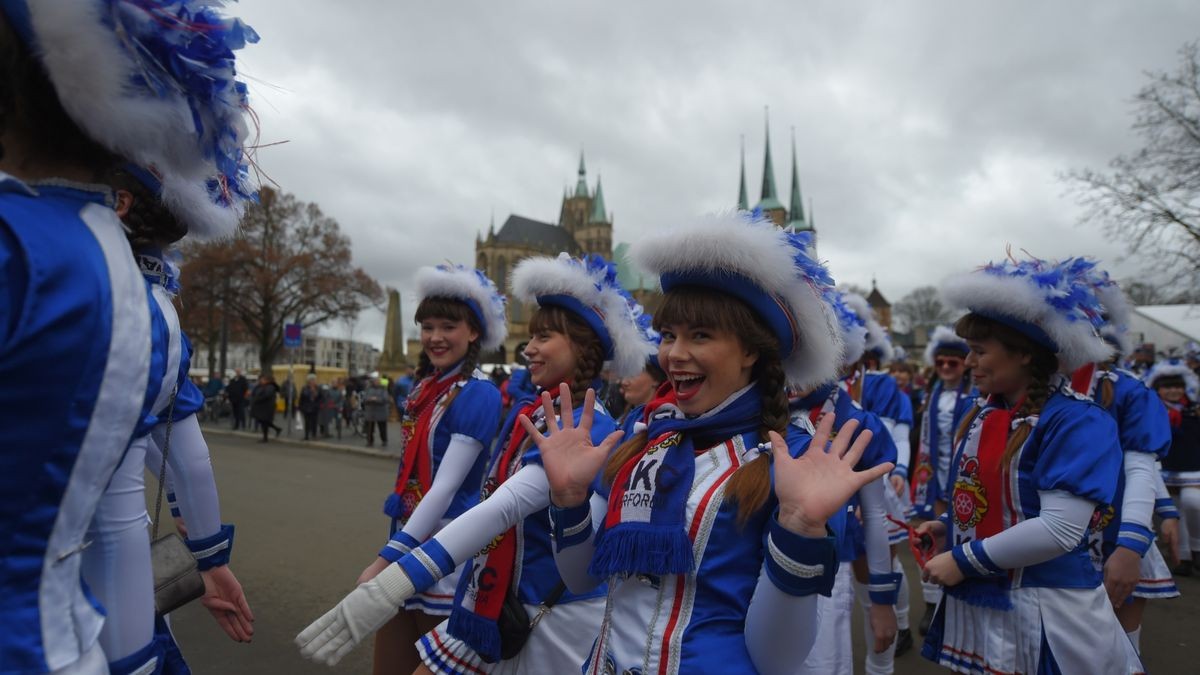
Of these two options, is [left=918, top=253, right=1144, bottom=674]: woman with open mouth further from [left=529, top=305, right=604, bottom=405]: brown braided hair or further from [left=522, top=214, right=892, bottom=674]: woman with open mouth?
[left=529, top=305, right=604, bottom=405]: brown braided hair

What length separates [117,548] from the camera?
1.47m

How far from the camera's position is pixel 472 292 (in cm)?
393

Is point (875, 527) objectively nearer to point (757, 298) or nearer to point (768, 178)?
point (757, 298)

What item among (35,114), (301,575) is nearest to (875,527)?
(35,114)

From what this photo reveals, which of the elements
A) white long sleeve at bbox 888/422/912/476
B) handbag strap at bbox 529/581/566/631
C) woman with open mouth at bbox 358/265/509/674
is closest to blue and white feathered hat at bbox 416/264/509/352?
woman with open mouth at bbox 358/265/509/674

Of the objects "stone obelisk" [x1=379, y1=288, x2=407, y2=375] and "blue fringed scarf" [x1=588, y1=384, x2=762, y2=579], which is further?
"stone obelisk" [x1=379, y1=288, x2=407, y2=375]

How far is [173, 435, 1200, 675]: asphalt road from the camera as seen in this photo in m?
4.54

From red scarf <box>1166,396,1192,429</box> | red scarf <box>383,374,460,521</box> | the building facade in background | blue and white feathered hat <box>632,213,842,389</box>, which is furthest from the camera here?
the building facade in background

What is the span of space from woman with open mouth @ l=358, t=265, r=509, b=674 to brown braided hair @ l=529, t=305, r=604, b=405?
50cm

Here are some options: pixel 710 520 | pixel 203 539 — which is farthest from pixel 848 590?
pixel 203 539

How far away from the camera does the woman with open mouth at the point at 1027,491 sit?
100 inches

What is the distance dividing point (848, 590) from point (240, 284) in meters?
41.5

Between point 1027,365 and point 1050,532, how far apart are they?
80 centimetres

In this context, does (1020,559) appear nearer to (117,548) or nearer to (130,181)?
(117,548)
